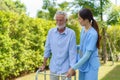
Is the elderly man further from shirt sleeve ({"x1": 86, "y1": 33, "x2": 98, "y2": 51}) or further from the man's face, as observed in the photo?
shirt sleeve ({"x1": 86, "y1": 33, "x2": 98, "y2": 51})

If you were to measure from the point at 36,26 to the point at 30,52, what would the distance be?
3.40 ft

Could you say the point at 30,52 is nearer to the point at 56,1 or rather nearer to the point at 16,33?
the point at 16,33

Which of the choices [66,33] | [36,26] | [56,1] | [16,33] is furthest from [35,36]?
Answer: [56,1]

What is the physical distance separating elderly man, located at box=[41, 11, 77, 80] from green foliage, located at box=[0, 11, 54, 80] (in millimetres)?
4840

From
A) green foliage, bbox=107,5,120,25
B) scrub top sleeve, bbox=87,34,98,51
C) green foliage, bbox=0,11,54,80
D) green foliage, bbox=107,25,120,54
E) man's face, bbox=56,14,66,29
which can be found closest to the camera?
scrub top sleeve, bbox=87,34,98,51

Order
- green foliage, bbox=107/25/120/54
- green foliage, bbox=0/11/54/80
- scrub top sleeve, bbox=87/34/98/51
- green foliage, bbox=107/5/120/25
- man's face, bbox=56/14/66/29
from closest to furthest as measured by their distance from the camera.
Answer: scrub top sleeve, bbox=87/34/98/51
man's face, bbox=56/14/66/29
green foliage, bbox=0/11/54/80
green foliage, bbox=107/5/120/25
green foliage, bbox=107/25/120/54

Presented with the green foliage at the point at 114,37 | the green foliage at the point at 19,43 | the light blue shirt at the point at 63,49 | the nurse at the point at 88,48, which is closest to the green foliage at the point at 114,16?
the green foliage at the point at 114,37

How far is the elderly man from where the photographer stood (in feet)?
11.8

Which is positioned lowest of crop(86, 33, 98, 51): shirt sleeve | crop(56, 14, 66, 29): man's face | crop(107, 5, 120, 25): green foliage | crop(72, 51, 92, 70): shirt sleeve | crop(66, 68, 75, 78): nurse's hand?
crop(66, 68, 75, 78): nurse's hand

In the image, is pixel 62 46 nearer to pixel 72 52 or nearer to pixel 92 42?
pixel 72 52

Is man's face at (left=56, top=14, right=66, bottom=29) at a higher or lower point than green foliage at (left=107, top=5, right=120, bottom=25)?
lower

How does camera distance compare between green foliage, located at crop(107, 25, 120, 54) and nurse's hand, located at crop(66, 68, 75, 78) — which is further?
green foliage, located at crop(107, 25, 120, 54)

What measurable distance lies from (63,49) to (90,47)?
42 cm

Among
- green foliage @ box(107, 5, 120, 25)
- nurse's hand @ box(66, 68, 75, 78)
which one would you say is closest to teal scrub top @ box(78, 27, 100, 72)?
nurse's hand @ box(66, 68, 75, 78)
